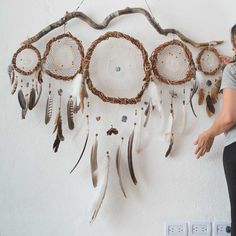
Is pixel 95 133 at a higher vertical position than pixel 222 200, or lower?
higher

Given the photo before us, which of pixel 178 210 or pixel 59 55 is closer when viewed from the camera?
pixel 59 55

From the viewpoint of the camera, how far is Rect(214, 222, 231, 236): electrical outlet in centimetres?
135

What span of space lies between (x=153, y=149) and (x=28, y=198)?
21.9 inches

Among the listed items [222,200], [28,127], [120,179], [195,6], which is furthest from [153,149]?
[195,6]

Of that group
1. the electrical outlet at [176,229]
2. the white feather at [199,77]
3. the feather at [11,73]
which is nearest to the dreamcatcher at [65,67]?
the feather at [11,73]

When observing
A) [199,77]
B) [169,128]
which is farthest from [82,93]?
[199,77]

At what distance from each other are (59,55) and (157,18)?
0.45 meters

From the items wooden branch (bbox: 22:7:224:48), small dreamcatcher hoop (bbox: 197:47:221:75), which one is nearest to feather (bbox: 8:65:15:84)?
wooden branch (bbox: 22:7:224:48)

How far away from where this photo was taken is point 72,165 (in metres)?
1.27

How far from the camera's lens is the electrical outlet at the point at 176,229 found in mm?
1317

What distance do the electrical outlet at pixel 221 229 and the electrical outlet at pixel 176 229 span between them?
0.46ft

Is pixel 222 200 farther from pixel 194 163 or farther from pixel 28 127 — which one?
pixel 28 127

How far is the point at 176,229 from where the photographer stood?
132 centimetres

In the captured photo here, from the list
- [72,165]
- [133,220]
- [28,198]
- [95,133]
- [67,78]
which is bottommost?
[133,220]
